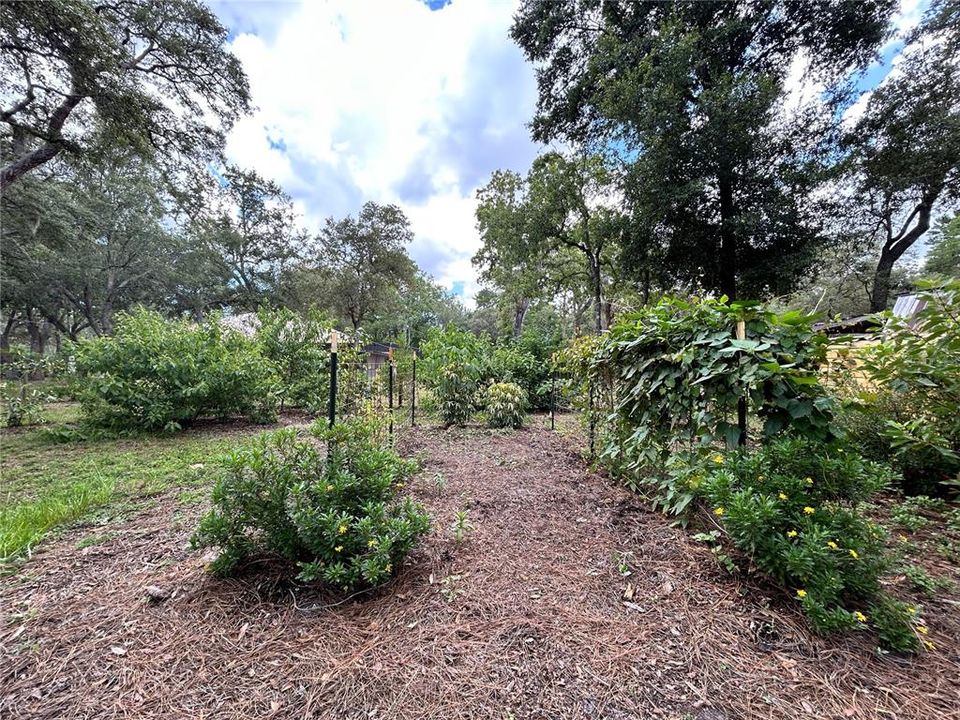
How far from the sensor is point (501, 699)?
3.67ft

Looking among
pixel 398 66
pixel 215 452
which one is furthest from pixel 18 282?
pixel 398 66

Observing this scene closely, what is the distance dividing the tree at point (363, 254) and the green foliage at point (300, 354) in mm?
10686

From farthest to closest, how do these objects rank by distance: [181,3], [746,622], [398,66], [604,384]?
[181,3], [398,66], [604,384], [746,622]

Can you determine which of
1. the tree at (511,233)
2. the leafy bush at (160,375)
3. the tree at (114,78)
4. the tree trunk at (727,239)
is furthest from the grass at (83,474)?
the tree trunk at (727,239)

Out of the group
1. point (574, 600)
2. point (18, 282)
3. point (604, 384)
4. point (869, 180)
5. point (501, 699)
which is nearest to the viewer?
point (501, 699)

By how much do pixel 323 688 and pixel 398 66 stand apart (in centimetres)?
633

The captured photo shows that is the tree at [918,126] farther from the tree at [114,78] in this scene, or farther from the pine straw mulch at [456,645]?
the tree at [114,78]

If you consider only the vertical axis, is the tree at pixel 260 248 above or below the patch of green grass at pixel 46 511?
above

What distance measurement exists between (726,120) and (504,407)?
6.55 m

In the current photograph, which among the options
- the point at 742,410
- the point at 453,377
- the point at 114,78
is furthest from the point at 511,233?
the point at 742,410

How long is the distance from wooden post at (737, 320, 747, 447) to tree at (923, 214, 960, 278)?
46.5 ft

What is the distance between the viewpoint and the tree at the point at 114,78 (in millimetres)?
4109

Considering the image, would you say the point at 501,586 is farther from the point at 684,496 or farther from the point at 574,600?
the point at 684,496

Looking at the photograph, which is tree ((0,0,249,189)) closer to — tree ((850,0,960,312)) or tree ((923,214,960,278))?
tree ((850,0,960,312))
